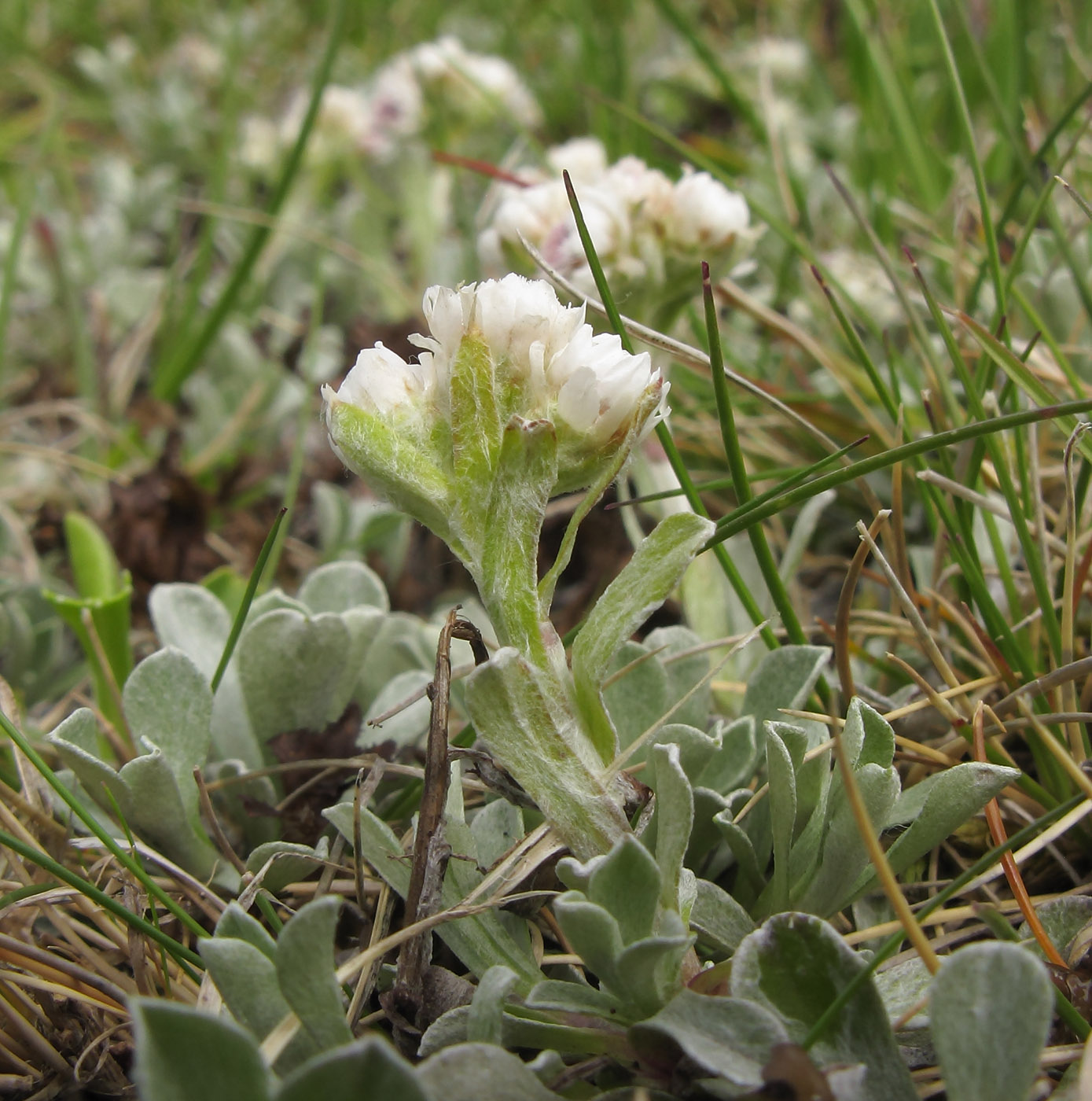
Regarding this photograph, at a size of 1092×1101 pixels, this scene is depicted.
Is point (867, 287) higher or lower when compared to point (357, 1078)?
higher

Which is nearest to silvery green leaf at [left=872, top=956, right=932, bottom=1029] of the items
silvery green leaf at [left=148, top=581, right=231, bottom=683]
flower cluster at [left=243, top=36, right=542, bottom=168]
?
silvery green leaf at [left=148, top=581, right=231, bottom=683]

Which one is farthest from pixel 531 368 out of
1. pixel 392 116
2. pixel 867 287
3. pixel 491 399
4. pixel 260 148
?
pixel 260 148

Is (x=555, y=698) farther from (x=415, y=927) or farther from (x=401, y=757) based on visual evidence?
(x=401, y=757)

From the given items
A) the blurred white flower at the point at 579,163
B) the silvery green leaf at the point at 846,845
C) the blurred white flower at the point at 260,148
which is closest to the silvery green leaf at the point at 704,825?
the silvery green leaf at the point at 846,845

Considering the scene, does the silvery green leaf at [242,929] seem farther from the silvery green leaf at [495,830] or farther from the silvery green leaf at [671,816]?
the silvery green leaf at [671,816]

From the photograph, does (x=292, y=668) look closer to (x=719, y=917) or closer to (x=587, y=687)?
(x=587, y=687)

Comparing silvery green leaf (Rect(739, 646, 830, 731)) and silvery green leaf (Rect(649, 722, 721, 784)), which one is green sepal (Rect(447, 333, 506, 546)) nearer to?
silvery green leaf (Rect(649, 722, 721, 784))
